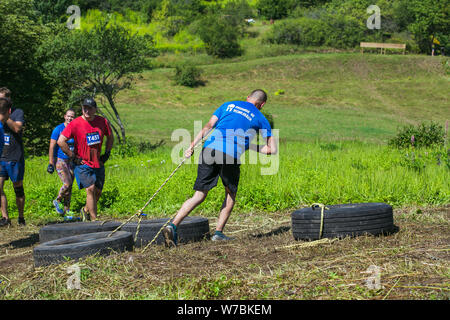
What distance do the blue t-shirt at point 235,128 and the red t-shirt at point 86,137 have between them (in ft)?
7.94

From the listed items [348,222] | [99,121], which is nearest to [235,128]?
[348,222]

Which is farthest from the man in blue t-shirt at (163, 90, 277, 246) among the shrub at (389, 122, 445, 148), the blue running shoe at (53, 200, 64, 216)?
the shrub at (389, 122, 445, 148)

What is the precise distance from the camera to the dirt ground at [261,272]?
4098 mm

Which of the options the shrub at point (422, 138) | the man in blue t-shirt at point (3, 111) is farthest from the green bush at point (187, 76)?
the man in blue t-shirt at point (3, 111)

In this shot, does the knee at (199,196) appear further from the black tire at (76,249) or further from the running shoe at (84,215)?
the running shoe at (84,215)

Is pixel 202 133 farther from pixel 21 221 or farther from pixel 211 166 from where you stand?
pixel 21 221

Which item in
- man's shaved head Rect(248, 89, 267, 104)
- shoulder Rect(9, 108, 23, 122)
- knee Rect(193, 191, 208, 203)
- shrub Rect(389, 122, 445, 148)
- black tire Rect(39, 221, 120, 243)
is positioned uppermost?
man's shaved head Rect(248, 89, 267, 104)

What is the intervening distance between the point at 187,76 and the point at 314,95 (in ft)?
36.2

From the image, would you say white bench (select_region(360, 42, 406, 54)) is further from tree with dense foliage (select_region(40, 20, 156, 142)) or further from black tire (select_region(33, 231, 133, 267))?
black tire (select_region(33, 231, 133, 267))

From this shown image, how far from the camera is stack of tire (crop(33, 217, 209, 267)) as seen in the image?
5.23m

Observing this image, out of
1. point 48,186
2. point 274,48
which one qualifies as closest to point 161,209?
point 48,186

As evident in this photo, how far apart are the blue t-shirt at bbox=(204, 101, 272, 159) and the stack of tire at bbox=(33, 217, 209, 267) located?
1106 mm
